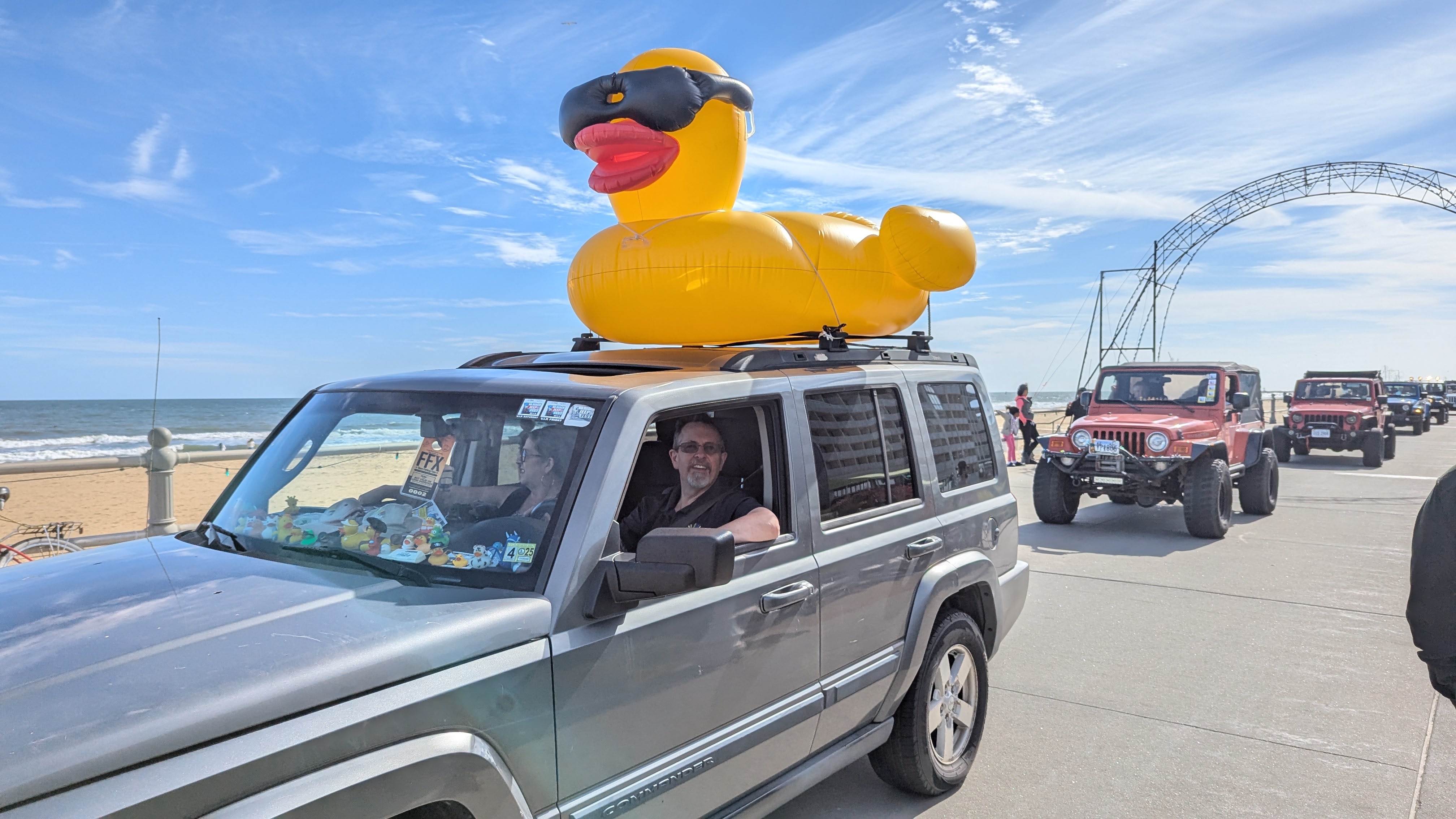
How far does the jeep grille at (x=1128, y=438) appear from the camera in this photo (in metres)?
10.4

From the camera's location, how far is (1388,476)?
53.9 feet

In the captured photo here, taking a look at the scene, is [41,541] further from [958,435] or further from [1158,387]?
[1158,387]

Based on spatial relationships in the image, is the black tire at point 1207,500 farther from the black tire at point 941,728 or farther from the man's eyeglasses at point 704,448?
the man's eyeglasses at point 704,448

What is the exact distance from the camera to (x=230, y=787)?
1.57m

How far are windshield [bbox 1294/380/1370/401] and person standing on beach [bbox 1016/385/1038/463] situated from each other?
725 cm

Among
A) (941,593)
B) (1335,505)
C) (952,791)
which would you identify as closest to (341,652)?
(941,593)

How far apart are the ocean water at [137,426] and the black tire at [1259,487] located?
11.4 metres

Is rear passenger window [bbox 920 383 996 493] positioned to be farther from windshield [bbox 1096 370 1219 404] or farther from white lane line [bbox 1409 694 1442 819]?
windshield [bbox 1096 370 1219 404]

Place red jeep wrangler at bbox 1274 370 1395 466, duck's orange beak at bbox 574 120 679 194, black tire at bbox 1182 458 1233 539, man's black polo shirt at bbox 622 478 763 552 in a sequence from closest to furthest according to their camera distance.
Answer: man's black polo shirt at bbox 622 478 763 552
duck's orange beak at bbox 574 120 679 194
black tire at bbox 1182 458 1233 539
red jeep wrangler at bbox 1274 370 1395 466

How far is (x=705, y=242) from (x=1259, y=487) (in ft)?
34.8

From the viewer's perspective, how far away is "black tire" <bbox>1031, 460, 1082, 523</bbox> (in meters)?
10.8

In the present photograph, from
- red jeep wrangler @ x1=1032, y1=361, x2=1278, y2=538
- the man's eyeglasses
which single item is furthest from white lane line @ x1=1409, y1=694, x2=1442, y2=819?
red jeep wrangler @ x1=1032, y1=361, x2=1278, y2=538

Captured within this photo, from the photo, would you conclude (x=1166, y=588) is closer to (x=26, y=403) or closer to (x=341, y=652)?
(x=341, y=652)

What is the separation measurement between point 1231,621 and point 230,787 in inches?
260
